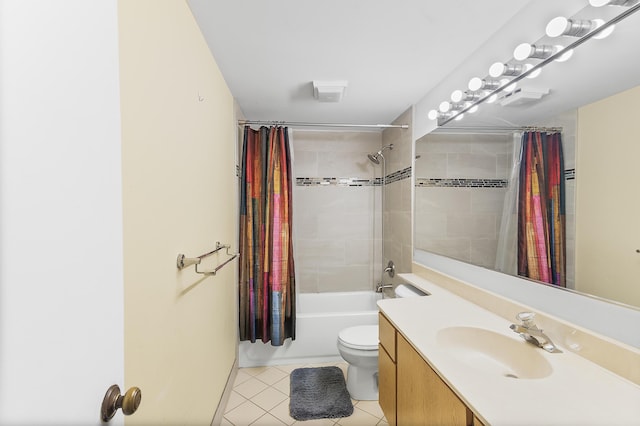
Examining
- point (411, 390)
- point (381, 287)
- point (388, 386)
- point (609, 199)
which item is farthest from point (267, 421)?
point (609, 199)

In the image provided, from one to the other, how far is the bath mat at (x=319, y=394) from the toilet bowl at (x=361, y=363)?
0.37 ft

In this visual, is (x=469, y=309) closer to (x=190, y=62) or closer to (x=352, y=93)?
(x=352, y=93)

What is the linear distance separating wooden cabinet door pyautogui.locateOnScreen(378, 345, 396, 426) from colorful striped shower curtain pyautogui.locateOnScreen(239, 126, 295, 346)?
3.66ft

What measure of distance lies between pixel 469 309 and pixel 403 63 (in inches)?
59.5

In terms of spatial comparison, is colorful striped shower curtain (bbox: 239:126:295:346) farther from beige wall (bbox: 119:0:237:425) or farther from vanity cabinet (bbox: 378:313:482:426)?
vanity cabinet (bbox: 378:313:482:426)

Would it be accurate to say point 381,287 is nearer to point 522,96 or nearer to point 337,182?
point 337,182

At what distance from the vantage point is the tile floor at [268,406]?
6.16 ft

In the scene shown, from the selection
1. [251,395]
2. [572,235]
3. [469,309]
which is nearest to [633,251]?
[572,235]

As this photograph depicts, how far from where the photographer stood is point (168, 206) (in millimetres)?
1062

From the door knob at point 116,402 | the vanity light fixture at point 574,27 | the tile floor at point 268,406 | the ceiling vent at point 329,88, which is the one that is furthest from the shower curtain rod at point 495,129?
the tile floor at point 268,406

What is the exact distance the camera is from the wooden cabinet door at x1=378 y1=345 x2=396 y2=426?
144cm

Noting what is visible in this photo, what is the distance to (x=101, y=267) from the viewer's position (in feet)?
1.72

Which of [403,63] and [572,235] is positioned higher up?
[403,63]

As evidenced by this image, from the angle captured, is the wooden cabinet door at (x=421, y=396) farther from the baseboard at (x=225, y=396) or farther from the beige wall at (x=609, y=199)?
the baseboard at (x=225, y=396)
